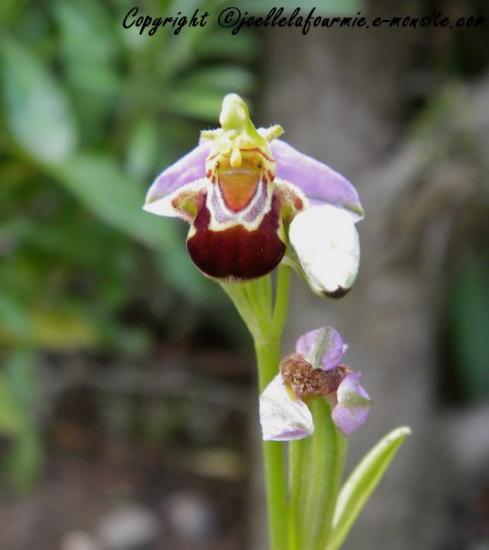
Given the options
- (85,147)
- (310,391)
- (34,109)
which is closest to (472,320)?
(85,147)

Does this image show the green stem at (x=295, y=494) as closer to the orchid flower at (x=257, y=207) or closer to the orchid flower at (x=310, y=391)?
the orchid flower at (x=310, y=391)

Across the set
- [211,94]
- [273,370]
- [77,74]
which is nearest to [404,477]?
[211,94]

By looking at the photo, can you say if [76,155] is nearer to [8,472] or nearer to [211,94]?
[211,94]

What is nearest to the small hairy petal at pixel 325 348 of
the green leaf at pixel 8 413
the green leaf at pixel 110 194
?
the green leaf at pixel 110 194

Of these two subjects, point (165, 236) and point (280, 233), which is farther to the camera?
point (165, 236)

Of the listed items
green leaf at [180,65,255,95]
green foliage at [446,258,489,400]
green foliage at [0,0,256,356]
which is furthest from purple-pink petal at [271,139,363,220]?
green foliage at [446,258,489,400]

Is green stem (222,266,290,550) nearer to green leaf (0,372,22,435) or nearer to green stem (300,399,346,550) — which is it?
green stem (300,399,346,550)
